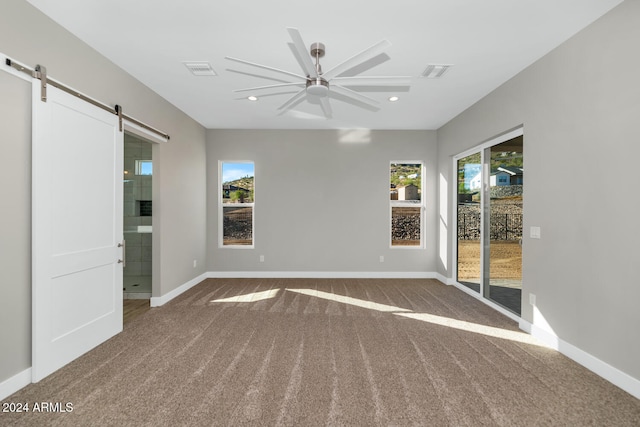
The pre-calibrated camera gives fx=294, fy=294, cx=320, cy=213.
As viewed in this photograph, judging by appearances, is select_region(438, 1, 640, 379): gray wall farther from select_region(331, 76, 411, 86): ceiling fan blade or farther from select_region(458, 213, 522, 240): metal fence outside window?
select_region(331, 76, 411, 86): ceiling fan blade

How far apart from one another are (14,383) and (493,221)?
5.04 meters

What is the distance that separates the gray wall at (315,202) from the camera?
5.72 meters

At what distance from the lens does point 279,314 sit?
3.71 metres

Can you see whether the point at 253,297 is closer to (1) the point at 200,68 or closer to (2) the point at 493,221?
(1) the point at 200,68

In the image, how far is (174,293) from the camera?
4.41 m

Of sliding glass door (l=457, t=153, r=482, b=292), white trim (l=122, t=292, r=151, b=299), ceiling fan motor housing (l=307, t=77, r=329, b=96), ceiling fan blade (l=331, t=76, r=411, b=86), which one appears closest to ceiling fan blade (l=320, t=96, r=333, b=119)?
ceiling fan blade (l=331, t=76, r=411, b=86)

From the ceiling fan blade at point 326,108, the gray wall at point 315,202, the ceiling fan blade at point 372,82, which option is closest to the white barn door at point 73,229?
the ceiling fan blade at point 326,108

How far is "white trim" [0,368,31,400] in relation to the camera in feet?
6.61

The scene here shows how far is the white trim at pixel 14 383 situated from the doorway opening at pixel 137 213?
2.50 metres

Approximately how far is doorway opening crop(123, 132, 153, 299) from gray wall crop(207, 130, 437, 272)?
1.13 m

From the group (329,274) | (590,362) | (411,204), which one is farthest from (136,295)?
(590,362)

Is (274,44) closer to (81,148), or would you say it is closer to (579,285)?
(81,148)

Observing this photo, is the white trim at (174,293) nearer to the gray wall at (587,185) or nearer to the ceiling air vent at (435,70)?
the ceiling air vent at (435,70)

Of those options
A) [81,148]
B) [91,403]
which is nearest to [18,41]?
[81,148]
